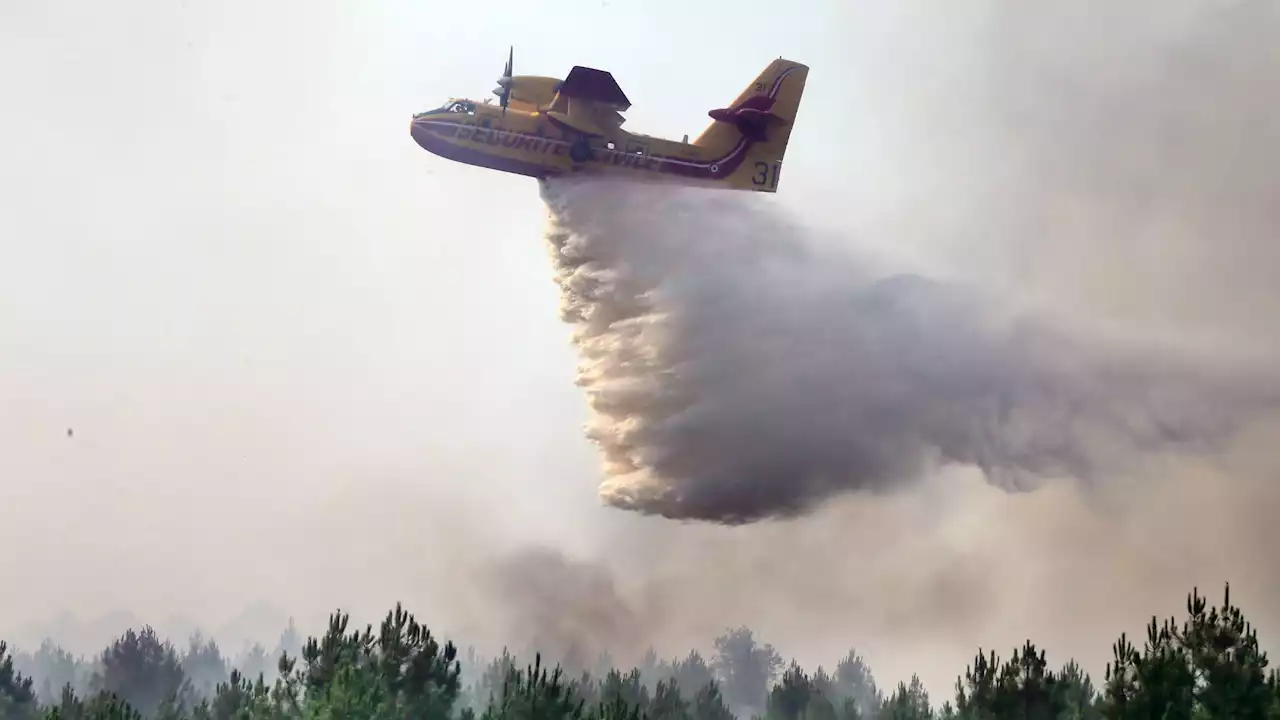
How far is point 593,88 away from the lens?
32.4 metres

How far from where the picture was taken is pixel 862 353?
31.8 m

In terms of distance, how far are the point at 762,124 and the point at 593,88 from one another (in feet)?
16.6

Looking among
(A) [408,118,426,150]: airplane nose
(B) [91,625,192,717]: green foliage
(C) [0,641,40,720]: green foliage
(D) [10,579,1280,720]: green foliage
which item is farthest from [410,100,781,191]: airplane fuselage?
(B) [91,625,192,717]: green foliage

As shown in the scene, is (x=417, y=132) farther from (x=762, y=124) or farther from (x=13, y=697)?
(x=13, y=697)

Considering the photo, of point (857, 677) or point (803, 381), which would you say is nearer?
point (803, 381)

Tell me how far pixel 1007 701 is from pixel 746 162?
65.6ft

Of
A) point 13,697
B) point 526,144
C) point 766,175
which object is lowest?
point 13,697

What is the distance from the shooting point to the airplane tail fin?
114 feet

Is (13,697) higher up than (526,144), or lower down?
lower down

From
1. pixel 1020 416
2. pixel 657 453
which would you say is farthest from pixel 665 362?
pixel 1020 416

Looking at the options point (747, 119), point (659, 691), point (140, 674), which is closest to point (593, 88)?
point (747, 119)

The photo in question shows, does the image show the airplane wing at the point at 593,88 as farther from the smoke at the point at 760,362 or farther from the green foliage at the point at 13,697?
the green foliage at the point at 13,697

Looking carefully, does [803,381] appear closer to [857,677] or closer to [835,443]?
[835,443]

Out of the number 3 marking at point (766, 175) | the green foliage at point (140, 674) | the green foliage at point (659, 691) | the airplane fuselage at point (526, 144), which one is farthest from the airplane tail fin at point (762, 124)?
the green foliage at point (140, 674)
